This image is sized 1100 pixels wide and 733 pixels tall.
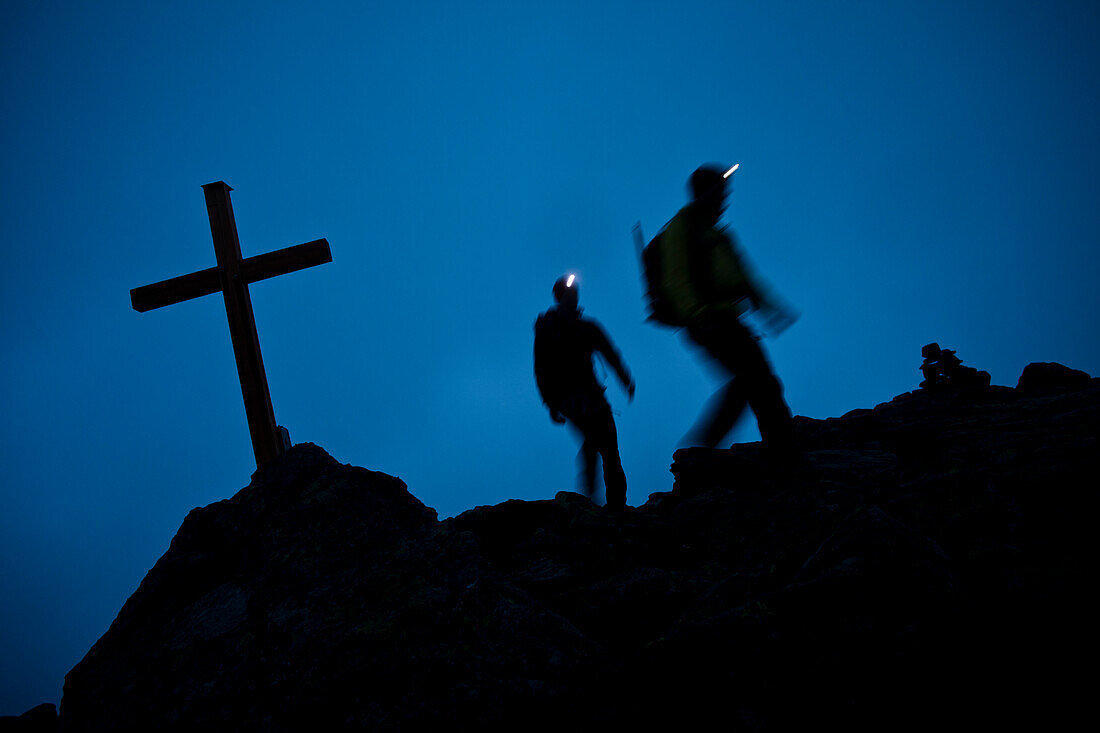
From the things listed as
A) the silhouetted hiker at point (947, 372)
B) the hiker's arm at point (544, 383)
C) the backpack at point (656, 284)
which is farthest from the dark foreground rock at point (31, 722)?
the silhouetted hiker at point (947, 372)

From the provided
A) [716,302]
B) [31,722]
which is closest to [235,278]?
[31,722]

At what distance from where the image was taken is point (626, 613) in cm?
308

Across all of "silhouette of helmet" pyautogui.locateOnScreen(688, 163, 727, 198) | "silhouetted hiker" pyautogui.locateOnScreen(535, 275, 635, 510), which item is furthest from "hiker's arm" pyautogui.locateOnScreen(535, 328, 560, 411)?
"silhouette of helmet" pyautogui.locateOnScreen(688, 163, 727, 198)

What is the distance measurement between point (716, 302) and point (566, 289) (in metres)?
2.07

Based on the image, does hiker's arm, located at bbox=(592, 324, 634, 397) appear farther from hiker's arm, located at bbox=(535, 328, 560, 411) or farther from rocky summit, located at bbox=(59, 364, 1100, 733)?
rocky summit, located at bbox=(59, 364, 1100, 733)

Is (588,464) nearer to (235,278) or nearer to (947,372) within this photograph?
(235,278)

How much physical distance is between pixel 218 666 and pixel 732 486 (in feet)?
13.1

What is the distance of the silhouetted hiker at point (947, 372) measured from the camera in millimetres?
8695

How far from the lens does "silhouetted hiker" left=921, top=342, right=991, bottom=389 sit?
342 inches

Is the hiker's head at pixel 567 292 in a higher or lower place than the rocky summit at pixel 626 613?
higher

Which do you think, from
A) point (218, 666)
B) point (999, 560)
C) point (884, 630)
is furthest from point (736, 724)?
point (218, 666)

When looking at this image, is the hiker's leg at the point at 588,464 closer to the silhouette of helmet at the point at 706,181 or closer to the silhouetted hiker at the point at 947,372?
the silhouette of helmet at the point at 706,181

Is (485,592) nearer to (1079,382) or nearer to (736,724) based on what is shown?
(736,724)

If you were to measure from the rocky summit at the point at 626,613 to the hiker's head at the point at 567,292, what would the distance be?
2.41m
